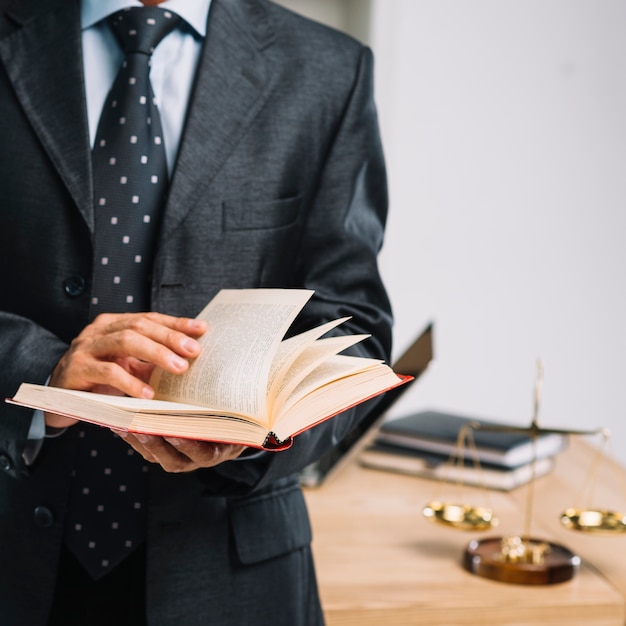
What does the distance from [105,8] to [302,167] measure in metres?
0.30

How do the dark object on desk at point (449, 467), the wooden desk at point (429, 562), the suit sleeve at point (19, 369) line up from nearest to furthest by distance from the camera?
the suit sleeve at point (19, 369) < the wooden desk at point (429, 562) < the dark object on desk at point (449, 467)

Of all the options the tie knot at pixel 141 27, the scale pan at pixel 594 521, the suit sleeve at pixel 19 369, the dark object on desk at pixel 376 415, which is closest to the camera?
the suit sleeve at pixel 19 369

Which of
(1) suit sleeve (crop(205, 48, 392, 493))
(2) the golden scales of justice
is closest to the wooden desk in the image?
(2) the golden scales of justice

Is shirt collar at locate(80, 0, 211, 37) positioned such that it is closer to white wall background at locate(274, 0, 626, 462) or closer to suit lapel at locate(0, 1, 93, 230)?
suit lapel at locate(0, 1, 93, 230)

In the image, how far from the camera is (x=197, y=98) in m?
1.02

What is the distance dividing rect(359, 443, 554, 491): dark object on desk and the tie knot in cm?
102

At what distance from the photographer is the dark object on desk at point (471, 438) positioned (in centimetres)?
174

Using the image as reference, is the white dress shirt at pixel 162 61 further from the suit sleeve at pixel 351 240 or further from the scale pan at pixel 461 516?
the scale pan at pixel 461 516

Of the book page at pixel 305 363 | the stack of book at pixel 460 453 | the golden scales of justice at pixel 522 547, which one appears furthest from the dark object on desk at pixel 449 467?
the book page at pixel 305 363

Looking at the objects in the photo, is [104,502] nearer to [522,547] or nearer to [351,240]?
[351,240]

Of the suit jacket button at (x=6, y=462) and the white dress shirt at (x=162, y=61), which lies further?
the white dress shirt at (x=162, y=61)

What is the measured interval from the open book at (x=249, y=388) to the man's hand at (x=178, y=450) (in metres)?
0.04

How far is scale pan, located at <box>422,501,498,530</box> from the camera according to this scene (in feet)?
4.42

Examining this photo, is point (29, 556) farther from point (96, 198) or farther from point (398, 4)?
point (398, 4)
